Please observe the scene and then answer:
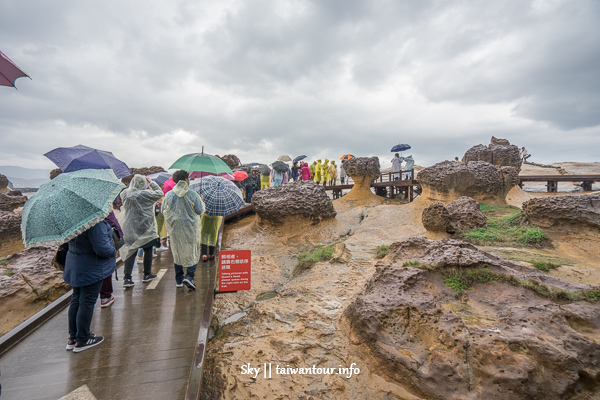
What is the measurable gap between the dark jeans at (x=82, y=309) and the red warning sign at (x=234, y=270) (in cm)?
179

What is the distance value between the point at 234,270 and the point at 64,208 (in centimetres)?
252

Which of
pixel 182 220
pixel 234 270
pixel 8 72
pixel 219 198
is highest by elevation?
pixel 8 72

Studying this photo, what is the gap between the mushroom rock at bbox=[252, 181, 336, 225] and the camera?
8.73 m

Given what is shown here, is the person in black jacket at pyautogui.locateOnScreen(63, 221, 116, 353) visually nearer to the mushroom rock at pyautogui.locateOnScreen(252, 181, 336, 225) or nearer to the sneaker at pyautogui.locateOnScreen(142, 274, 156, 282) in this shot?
the sneaker at pyautogui.locateOnScreen(142, 274, 156, 282)

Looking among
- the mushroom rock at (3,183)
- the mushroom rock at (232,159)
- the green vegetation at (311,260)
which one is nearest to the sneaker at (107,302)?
the green vegetation at (311,260)

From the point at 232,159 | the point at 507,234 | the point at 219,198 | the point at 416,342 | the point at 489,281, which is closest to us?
the point at 416,342

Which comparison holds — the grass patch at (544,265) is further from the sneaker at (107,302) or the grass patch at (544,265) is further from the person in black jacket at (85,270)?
the sneaker at (107,302)

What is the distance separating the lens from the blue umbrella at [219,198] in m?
4.74

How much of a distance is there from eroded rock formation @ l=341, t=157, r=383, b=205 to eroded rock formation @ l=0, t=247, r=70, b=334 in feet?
41.7

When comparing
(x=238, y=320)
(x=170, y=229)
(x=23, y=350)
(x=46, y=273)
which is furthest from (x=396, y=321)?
(x=46, y=273)

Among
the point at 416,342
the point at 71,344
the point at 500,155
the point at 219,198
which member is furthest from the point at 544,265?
the point at 500,155

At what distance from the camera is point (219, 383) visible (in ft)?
9.46

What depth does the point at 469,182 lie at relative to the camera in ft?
33.6

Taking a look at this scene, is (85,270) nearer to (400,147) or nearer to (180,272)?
(180,272)
